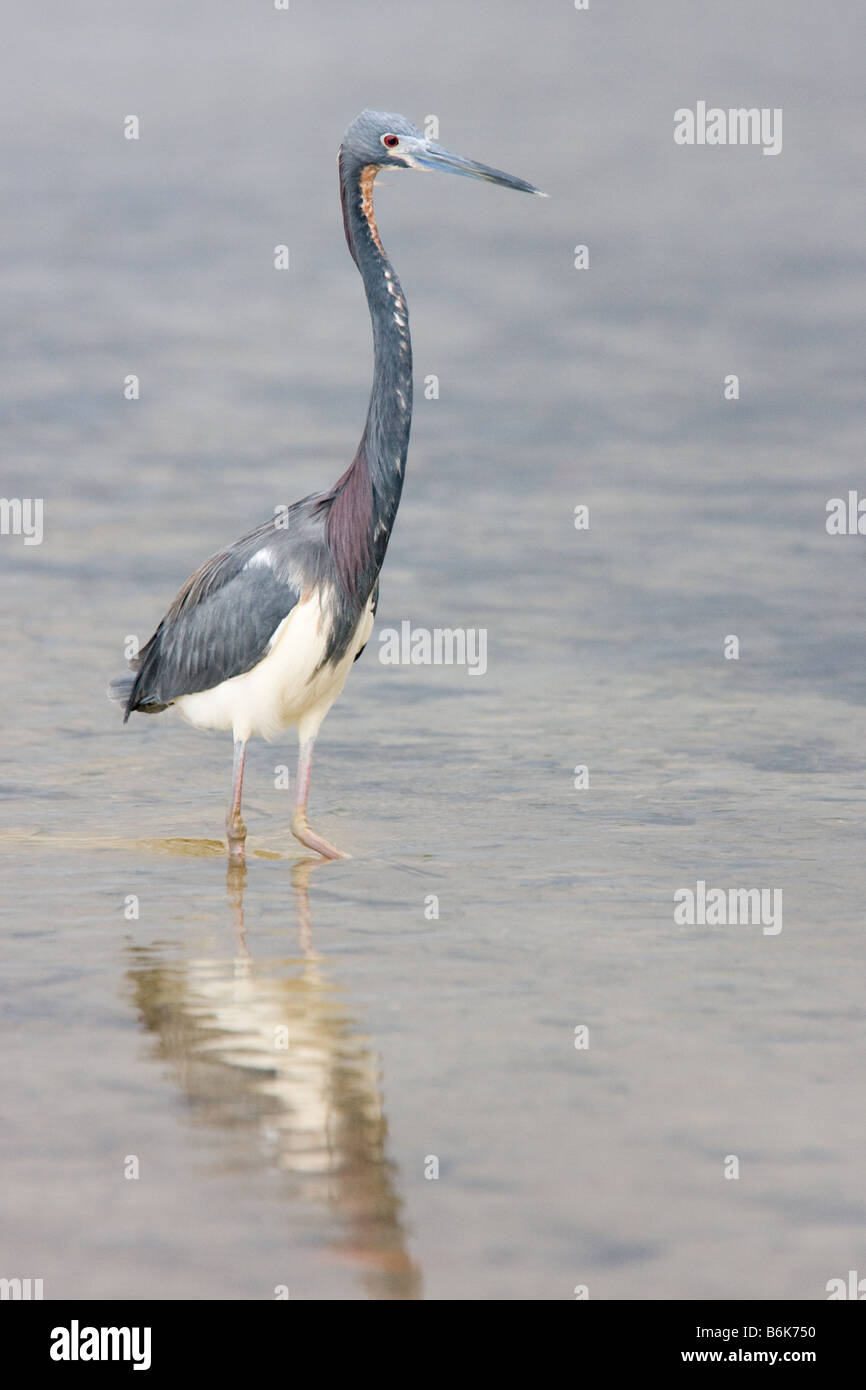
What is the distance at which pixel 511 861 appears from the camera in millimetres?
8984

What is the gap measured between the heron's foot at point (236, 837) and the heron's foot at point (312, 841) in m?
0.27

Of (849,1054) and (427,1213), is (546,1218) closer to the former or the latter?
(427,1213)

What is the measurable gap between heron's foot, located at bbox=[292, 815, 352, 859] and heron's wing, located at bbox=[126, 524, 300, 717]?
0.75m

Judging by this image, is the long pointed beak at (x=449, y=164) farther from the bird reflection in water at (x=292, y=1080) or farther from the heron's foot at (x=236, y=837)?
Answer: the bird reflection in water at (x=292, y=1080)

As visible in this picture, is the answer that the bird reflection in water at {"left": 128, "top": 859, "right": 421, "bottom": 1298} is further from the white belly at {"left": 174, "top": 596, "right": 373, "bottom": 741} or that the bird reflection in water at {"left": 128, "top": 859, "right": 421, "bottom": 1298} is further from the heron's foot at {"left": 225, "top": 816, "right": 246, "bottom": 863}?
the white belly at {"left": 174, "top": 596, "right": 373, "bottom": 741}

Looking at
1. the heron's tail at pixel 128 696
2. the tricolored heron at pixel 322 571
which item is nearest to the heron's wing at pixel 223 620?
the tricolored heron at pixel 322 571

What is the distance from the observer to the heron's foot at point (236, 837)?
904 centimetres

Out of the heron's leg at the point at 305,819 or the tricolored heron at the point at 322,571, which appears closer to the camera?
the tricolored heron at the point at 322,571

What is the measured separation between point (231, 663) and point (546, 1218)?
13.2ft

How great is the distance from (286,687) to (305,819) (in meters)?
Answer: 0.69

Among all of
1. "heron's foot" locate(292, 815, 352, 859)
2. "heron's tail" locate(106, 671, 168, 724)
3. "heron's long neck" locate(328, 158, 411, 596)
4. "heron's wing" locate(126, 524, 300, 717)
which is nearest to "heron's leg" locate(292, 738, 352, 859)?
"heron's foot" locate(292, 815, 352, 859)

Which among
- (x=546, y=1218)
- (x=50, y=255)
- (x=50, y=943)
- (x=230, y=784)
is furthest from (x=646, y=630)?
(x=50, y=255)

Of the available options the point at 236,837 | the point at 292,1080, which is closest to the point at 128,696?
the point at 236,837
